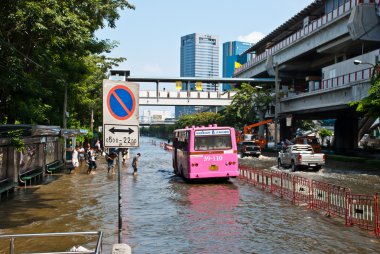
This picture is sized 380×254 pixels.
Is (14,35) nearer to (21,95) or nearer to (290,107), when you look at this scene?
(21,95)

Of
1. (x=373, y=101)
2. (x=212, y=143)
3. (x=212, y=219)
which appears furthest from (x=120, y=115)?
(x=373, y=101)

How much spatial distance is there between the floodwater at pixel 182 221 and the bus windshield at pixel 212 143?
2.17m

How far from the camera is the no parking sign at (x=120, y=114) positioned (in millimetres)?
7840

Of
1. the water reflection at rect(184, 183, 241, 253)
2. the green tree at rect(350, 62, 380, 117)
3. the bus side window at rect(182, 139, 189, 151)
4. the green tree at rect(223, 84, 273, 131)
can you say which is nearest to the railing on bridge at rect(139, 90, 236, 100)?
the green tree at rect(223, 84, 273, 131)

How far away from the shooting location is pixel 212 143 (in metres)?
22.7

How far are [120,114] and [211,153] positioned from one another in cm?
1486

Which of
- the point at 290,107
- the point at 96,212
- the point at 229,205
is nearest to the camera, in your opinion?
the point at 96,212

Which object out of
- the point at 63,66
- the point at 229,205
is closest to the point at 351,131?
the point at 63,66

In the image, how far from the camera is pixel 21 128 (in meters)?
18.9

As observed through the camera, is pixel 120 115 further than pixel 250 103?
No

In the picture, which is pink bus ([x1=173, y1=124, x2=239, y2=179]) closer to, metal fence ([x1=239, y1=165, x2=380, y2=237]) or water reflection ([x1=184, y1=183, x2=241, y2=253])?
water reflection ([x1=184, y1=183, x2=241, y2=253])

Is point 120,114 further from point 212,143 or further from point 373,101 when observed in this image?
point 373,101

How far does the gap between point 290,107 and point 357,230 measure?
45741mm

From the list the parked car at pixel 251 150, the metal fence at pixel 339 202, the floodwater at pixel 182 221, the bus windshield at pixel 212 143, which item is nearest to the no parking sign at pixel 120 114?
the floodwater at pixel 182 221
